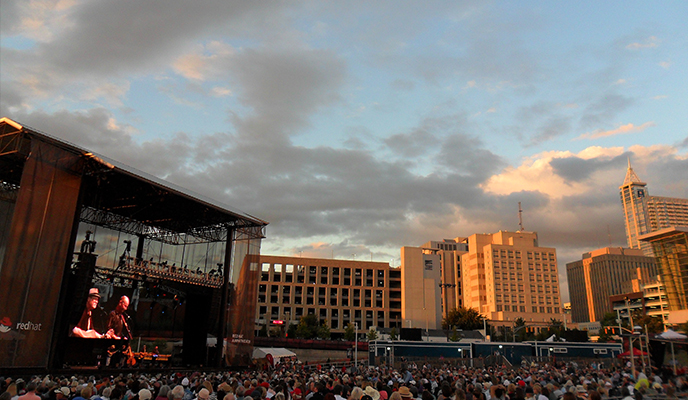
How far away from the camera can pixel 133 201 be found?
34.1 m

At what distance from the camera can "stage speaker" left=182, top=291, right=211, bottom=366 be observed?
1497 inches

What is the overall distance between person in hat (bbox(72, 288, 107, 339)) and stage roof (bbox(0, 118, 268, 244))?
20.1 ft

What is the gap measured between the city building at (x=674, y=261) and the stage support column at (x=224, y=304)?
243 ft

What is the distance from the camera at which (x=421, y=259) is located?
109562mm

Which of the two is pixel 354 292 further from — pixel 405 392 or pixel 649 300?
pixel 405 392

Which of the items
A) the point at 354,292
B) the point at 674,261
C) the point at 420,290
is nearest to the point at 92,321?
the point at 354,292

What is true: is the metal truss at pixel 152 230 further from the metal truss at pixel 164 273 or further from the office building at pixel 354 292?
the office building at pixel 354 292

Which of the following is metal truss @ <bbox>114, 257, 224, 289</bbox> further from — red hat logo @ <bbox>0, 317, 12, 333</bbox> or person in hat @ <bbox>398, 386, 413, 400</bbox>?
person in hat @ <bbox>398, 386, 413, 400</bbox>

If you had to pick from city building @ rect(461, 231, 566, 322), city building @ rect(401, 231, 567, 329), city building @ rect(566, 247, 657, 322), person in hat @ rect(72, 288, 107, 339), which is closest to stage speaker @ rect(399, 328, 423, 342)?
person in hat @ rect(72, 288, 107, 339)

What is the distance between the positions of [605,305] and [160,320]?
190 m

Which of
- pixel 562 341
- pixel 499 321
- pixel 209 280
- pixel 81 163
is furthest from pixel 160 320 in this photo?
pixel 499 321

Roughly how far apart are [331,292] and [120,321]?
73.9m

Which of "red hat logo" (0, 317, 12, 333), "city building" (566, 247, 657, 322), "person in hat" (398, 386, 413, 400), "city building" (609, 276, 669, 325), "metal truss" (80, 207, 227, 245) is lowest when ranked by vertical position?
"person in hat" (398, 386, 413, 400)

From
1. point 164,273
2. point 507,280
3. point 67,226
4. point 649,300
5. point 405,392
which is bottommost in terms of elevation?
point 405,392
